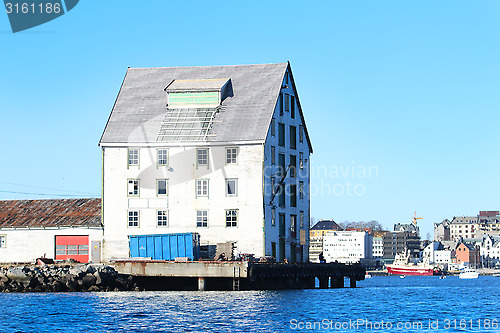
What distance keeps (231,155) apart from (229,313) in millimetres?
25499

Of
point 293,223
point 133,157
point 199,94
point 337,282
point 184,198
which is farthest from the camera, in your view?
point 337,282

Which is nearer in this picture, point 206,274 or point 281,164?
point 206,274

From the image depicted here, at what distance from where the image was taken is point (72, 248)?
257 ft

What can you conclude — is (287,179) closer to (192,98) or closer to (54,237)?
(192,98)

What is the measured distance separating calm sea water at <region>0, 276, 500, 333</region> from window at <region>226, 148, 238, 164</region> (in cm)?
1239

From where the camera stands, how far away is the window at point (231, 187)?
7450 centimetres

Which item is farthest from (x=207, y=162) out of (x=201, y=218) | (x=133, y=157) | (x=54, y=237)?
(x=54, y=237)

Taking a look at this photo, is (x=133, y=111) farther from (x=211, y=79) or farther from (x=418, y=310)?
(x=418, y=310)

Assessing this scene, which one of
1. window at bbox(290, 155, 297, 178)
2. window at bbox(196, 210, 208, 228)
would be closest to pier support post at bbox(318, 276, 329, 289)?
window at bbox(290, 155, 297, 178)

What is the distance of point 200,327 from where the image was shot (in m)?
44.9

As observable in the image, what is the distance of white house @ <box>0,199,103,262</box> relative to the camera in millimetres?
77875

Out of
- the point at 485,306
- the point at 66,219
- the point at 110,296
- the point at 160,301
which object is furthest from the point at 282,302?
the point at 66,219

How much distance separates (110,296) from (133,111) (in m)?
21.9

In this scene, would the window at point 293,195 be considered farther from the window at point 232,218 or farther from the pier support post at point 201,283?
the pier support post at point 201,283
